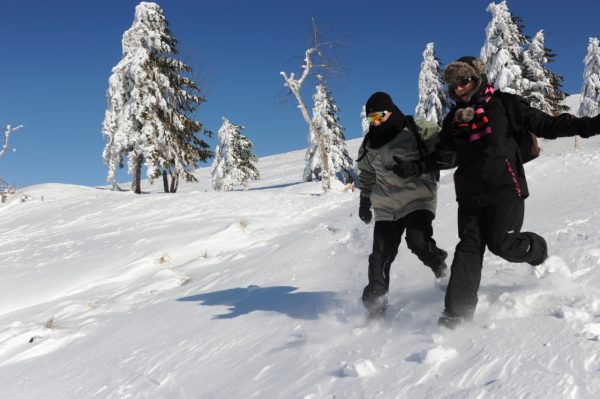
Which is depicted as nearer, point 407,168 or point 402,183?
point 407,168

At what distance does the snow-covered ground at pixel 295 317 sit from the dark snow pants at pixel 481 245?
7.2 inches

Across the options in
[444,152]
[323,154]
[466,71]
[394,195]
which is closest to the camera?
[466,71]

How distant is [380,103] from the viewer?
11.5 feet

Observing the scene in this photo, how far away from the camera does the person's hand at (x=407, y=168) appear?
3.29 metres

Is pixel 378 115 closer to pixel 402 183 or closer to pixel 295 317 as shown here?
pixel 402 183

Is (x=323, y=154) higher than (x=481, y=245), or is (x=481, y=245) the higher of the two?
(x=323, y=154)

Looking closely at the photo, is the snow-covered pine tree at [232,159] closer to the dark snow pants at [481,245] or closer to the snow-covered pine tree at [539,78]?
the snow-covered pine tree at [539,78]

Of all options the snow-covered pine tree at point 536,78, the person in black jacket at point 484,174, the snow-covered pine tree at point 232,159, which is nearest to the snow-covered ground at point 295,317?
the person in black jacket at point 484,174

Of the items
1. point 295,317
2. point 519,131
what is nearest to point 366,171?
point 519,131

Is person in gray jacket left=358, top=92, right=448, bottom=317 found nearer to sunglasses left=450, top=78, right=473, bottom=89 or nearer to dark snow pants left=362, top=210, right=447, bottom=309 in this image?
dark snow pants left=362, top=210, right=447, bottom=309

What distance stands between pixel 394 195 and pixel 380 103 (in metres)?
0.72

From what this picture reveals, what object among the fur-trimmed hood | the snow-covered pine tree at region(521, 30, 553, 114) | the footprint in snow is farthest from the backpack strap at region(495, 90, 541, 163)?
the snow-covered pine tree at region(521, 30, 553, 114)

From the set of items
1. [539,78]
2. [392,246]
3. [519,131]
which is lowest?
[392,246]

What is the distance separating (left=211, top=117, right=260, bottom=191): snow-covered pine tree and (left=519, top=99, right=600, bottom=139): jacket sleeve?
3360 cm
